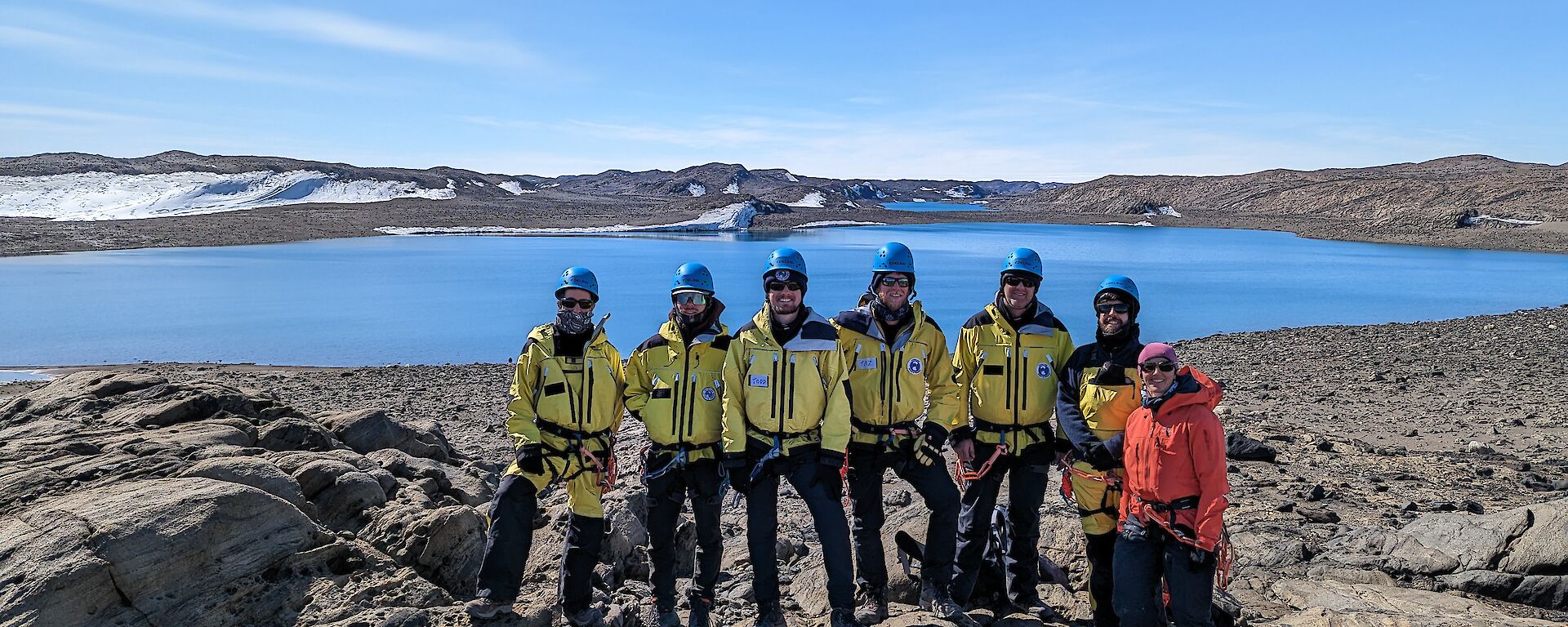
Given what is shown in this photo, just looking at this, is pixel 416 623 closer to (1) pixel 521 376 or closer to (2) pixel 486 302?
(1) pixel 521 376

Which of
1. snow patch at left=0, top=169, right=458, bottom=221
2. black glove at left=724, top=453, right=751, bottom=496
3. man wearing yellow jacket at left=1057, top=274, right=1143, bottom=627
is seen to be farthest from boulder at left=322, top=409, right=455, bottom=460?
snow patch at left=0, top=169, right=458, bottom=221

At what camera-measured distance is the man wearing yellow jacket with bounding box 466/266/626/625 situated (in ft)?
14.6

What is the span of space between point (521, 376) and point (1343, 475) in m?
7.21

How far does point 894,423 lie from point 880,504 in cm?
43

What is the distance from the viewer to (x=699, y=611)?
464 cm

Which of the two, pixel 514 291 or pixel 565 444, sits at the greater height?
pixel 565 444

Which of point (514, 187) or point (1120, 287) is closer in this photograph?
point (1120, 287)

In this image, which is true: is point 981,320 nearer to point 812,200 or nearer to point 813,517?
point 813,517

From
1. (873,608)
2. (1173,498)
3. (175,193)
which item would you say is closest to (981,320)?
(1173,498)

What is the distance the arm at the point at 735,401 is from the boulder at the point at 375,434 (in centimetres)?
390

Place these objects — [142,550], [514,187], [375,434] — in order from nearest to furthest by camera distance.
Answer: [142,550], [375,434], [514,187]

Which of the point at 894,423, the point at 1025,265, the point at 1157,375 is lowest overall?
the point at 894,423

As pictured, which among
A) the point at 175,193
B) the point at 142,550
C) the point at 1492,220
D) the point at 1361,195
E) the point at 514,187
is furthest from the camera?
the point at 514,187

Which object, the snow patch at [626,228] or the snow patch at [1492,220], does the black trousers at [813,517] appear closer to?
the snow patch at [626,228]
